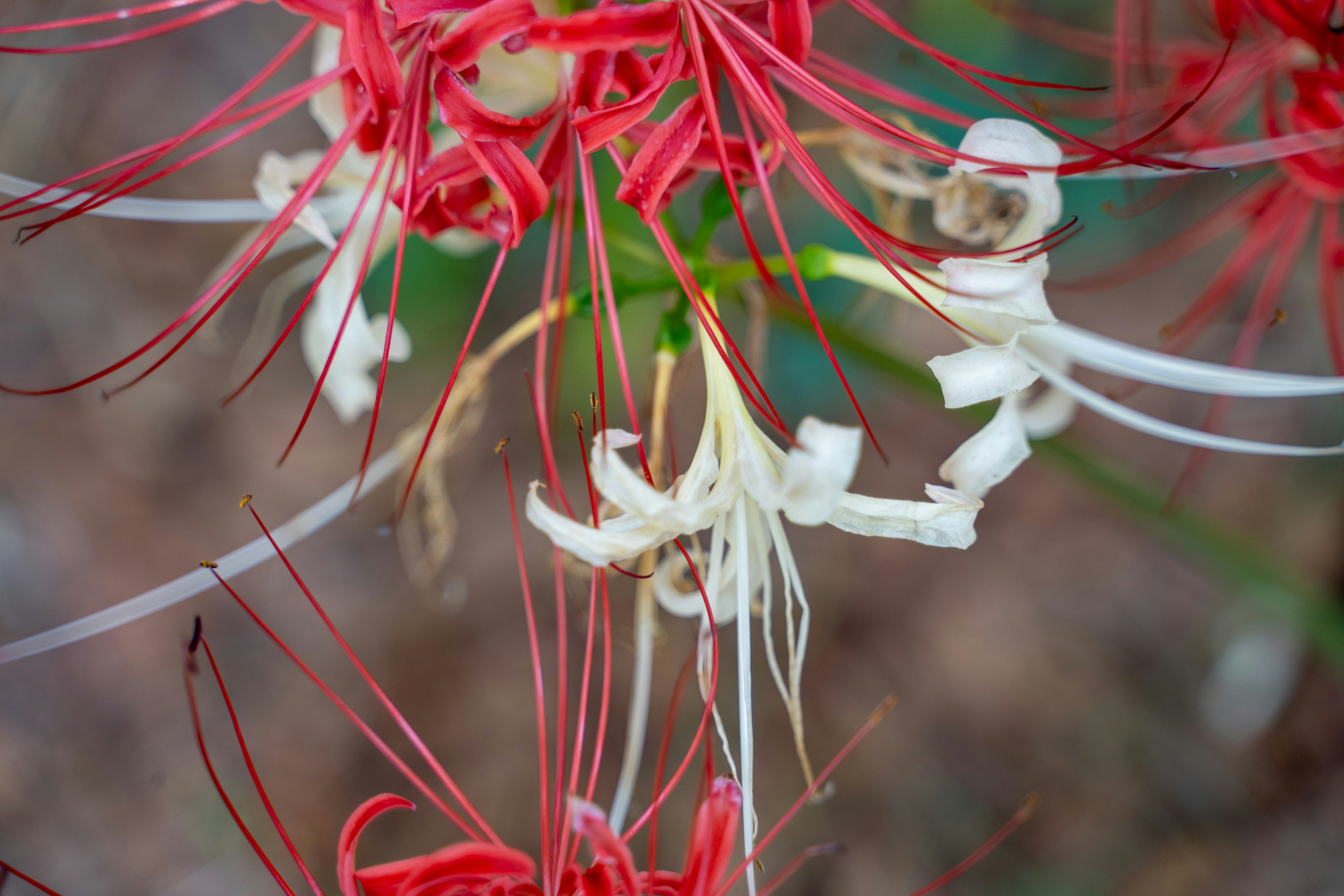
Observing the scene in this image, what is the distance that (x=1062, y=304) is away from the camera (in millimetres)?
2066

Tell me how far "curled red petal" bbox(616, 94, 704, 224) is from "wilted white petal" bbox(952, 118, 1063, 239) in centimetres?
26

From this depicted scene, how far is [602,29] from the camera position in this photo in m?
0.66

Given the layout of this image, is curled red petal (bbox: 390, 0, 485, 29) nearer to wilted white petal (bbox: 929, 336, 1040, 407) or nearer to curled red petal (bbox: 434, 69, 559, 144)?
curled red petal (bbox: 434, 69, 559, 144)

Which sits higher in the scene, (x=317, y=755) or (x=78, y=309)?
(x=78, y=309)

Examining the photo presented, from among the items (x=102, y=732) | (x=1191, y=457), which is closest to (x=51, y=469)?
(x=102, y=732)

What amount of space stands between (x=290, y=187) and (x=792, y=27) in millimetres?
636

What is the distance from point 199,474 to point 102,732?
0.70 m

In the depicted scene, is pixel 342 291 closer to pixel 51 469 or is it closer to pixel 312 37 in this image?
pixel 312 37

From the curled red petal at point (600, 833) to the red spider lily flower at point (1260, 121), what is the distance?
35.0 inches

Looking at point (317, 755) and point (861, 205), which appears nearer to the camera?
point (861, 205)

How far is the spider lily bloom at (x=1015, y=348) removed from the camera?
75cm

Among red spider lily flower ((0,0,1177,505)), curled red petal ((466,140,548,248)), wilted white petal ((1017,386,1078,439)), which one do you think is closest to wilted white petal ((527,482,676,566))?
red spider lily flower ((0,0,1177,505))

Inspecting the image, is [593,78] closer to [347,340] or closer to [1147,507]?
[347,340]

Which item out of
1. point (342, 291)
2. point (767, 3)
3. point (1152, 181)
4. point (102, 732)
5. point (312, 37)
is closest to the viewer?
point (767, 3)
